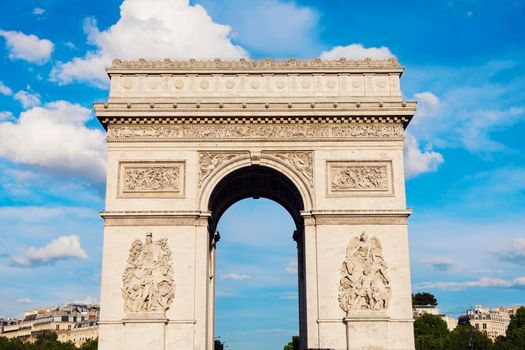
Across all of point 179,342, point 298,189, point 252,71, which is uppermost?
point 252,71

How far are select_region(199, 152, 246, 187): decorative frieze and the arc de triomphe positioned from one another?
0.04 m

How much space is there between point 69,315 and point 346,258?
101 metres

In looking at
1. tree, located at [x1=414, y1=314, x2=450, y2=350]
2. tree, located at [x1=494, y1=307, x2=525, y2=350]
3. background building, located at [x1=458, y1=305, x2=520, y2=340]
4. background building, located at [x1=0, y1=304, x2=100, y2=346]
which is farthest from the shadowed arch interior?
background building, located at [x1=458, y1=305, x2=520, y2=340]

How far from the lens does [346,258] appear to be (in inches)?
1033

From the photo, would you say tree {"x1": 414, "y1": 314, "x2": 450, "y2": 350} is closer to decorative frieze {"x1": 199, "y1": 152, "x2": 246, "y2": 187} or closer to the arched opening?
the arched opening

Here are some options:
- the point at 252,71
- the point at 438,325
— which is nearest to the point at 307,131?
the point at 252,71

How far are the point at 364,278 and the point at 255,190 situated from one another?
801cm

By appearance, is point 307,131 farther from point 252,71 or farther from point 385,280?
point 385,280

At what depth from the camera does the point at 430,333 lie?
237 ft

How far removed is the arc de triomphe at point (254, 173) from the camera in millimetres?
25594

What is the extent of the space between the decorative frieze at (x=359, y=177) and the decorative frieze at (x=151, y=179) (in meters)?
5.81

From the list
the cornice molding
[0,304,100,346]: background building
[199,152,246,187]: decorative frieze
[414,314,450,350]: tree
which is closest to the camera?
[199,152,246,187]: decorative frieze

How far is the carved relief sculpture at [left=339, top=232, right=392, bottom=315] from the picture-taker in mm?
25672

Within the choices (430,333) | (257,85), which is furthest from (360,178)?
(430,333)
